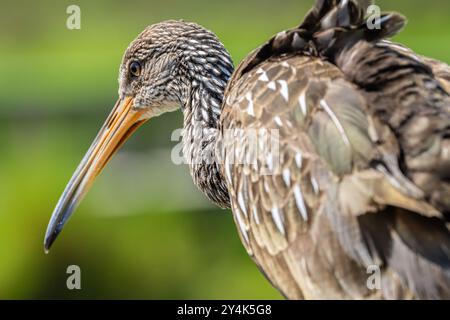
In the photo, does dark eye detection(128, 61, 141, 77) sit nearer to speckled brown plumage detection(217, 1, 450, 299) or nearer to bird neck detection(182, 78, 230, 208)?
bird neck detection(182, 78, 230, 208)

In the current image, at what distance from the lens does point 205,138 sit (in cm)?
631

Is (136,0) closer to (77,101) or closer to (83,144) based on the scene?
(77,101)

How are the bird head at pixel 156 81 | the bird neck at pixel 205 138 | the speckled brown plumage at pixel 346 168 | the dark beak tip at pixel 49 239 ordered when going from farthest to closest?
the dark beak tip at pixel 49 239 → the bird head at pixel 156 81 → the bird neck at pixel 205 138 → the speckled brown plumage at pixel 346 168

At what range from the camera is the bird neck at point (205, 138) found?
20.4 ft

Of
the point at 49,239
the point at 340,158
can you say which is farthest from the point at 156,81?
the point at 340,158

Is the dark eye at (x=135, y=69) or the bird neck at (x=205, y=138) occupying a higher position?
the dark eye at (x=135, y=69)

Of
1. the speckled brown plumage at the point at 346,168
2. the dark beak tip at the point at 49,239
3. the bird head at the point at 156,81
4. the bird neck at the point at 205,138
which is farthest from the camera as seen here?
the dark beak tip at the point at 49,239

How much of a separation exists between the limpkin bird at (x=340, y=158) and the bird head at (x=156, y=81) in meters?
0.51

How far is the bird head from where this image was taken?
6.58 metres

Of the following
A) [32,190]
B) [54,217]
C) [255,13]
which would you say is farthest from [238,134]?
[255,13]

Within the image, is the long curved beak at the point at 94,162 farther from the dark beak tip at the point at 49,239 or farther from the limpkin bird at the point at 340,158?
the limpkin bird at the point at 340,158

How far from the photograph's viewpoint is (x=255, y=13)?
661 inches

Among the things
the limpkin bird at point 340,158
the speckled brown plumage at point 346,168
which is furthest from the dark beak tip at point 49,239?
the speckled brown plumage at point 346,168

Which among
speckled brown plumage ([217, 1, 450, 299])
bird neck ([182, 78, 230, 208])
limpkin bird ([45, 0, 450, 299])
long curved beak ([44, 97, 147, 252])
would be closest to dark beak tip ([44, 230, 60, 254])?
long curved beak ([44, 97, 147, 252])
